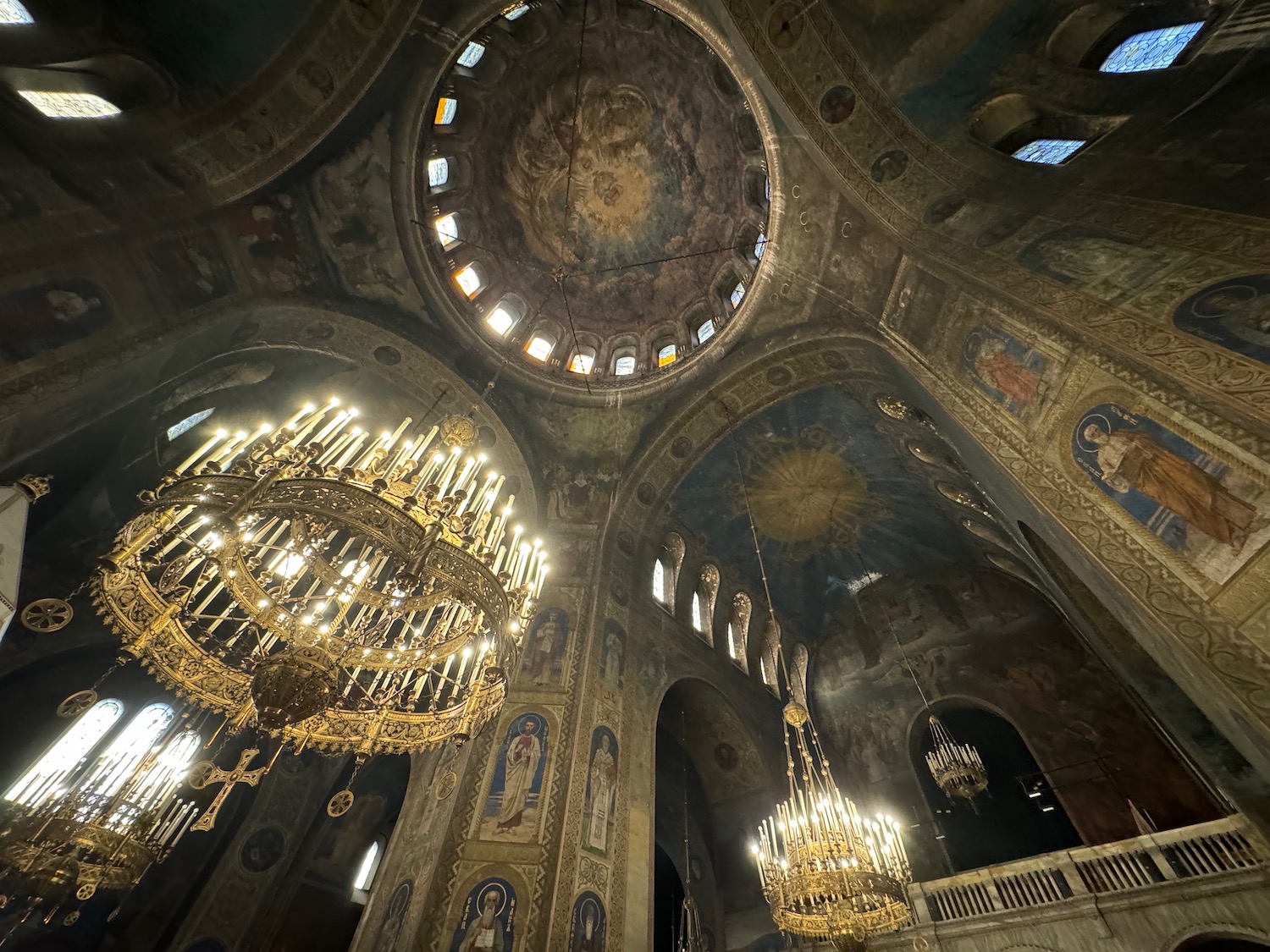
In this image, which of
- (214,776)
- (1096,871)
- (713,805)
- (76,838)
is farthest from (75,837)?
(1096,871)

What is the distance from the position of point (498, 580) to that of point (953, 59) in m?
7.27

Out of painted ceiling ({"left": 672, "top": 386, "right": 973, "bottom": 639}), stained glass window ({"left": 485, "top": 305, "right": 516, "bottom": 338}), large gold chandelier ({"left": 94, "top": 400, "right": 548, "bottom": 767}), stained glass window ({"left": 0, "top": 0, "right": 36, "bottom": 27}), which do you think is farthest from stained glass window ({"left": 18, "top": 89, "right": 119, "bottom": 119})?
painted ceiling ({"left": 672, "top": 386, "right": 973, "bottom": 639})

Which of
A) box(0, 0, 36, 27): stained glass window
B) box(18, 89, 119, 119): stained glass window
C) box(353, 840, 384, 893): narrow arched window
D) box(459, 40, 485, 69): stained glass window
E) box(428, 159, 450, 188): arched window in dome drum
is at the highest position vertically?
box(459, 40, 485, 69): stained glass window

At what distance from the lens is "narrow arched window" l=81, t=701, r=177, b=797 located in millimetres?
6645

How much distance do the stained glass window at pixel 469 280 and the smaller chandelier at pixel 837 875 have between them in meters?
10.7

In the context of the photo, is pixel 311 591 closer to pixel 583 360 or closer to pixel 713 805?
pixel 583 360

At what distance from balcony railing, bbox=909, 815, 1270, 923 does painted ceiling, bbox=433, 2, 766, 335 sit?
1199 centimetres

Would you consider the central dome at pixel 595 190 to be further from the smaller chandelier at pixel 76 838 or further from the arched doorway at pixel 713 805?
the smaller chandelier at pixel 76 838

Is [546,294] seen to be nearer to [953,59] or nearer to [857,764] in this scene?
[953,59]

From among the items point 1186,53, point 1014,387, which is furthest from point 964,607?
point 1186,53

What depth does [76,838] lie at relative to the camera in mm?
5777

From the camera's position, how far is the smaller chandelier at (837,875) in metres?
5.16

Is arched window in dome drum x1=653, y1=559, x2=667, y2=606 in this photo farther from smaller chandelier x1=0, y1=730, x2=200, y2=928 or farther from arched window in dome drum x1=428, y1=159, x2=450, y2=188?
arched window in dome drum x1=428, y1=159, x2=450, y2=188

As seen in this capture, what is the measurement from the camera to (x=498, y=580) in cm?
464
